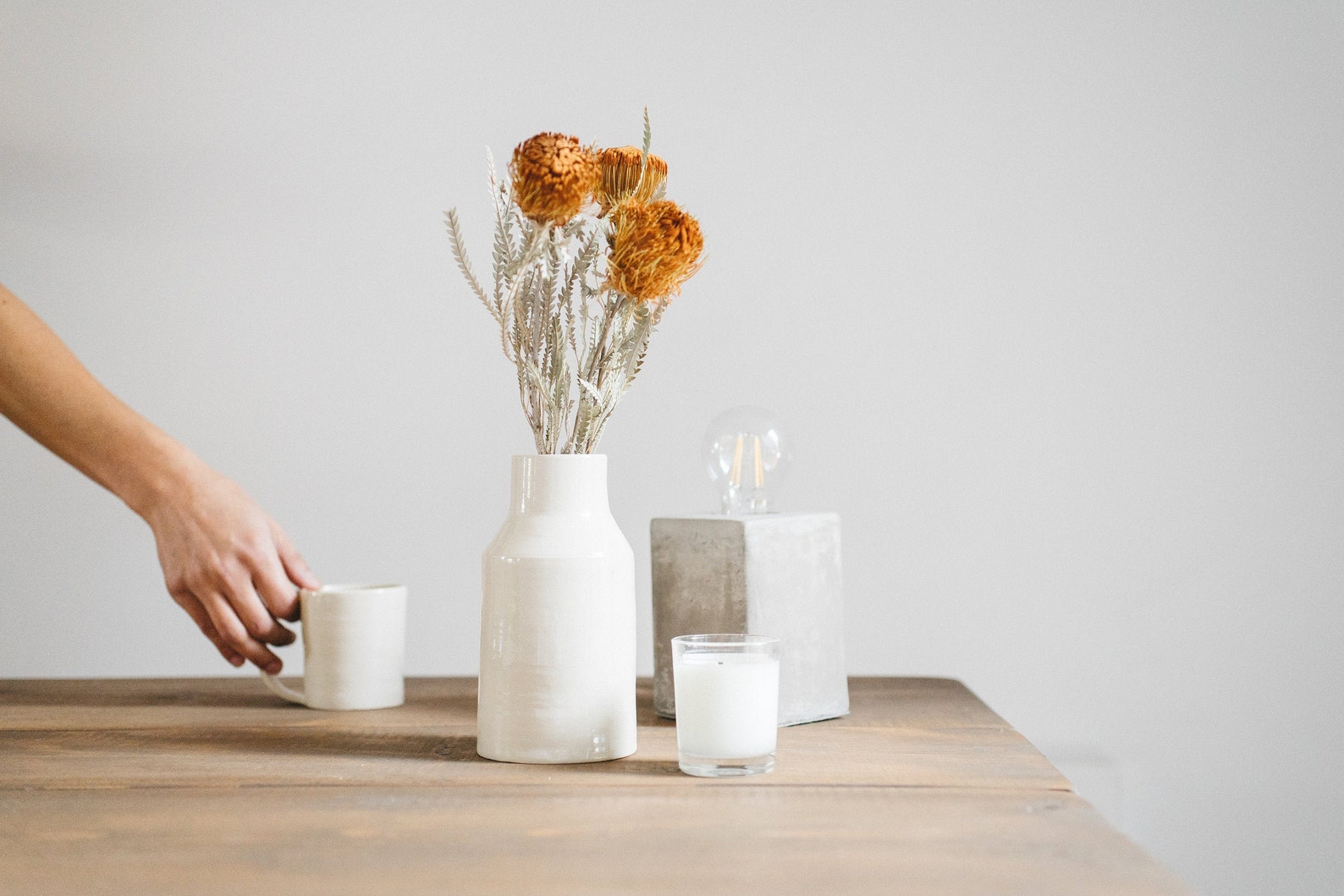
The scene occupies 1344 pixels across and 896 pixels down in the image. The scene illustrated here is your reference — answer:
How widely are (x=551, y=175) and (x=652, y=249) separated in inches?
3.3

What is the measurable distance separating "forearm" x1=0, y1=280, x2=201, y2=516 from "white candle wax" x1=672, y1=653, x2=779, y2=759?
58cm

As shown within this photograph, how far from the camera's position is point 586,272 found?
2.70 ft

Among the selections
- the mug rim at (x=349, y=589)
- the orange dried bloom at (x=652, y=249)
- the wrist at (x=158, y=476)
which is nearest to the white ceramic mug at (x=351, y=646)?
the mug rim at (x=349, y=589)

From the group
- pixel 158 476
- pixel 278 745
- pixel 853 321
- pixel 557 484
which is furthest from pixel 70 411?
pixel 853 321

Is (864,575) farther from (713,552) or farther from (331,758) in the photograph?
(331,758)

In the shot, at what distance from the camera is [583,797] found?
69 cm

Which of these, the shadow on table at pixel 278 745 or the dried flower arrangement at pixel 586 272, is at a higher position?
the dried flower arrangement at pixel 586 272

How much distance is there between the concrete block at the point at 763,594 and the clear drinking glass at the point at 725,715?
0.49 feet

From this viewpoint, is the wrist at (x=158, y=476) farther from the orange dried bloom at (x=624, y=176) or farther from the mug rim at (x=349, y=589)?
the orange dried bloom at (x=624, y=176)

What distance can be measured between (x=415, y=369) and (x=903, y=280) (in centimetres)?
70

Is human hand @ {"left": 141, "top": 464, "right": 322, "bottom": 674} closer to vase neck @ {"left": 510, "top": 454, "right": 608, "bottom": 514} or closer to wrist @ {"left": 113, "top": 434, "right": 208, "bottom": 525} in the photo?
wrist @ {"left": 113, "top": 434, "right": 208, "bottom": 525}

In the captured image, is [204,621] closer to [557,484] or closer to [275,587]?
[275,587]

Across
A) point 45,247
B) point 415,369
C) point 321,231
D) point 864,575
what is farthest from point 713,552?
point 45,247

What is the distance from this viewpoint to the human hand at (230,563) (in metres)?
1.01
